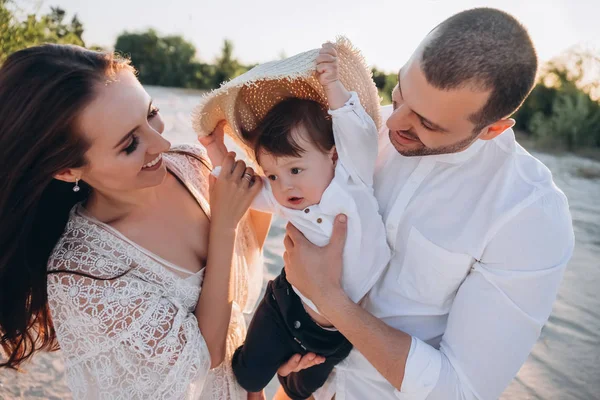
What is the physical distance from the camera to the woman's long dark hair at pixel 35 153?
158 cm

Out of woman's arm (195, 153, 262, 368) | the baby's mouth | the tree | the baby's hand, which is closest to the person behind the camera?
the baby's hand

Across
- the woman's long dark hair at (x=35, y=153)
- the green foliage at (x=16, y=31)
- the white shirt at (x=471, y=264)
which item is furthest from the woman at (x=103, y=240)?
the green foliage at (x=16, y=31)

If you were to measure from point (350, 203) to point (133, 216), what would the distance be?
917 mm

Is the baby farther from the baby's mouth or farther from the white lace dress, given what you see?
the white lace dress

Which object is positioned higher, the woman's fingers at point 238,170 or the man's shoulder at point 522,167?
the man's shoulder at point 522,167

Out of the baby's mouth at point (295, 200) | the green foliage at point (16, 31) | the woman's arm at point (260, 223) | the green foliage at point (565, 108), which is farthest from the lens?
the green foliage at point (565, 108)

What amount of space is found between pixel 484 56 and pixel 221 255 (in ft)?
3.93

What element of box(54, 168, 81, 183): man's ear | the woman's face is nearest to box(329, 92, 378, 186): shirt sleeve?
the woman's face

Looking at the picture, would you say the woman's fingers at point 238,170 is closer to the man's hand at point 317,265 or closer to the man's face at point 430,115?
the man's hand at point 317,265

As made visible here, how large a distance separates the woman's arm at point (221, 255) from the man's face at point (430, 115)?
0.67 m

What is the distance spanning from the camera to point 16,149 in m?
1.61

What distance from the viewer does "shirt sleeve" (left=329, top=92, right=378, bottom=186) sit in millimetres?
1771

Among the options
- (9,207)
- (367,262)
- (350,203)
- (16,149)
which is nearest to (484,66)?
(350,203)

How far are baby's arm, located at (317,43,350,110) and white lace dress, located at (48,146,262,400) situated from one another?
37.0 inches
